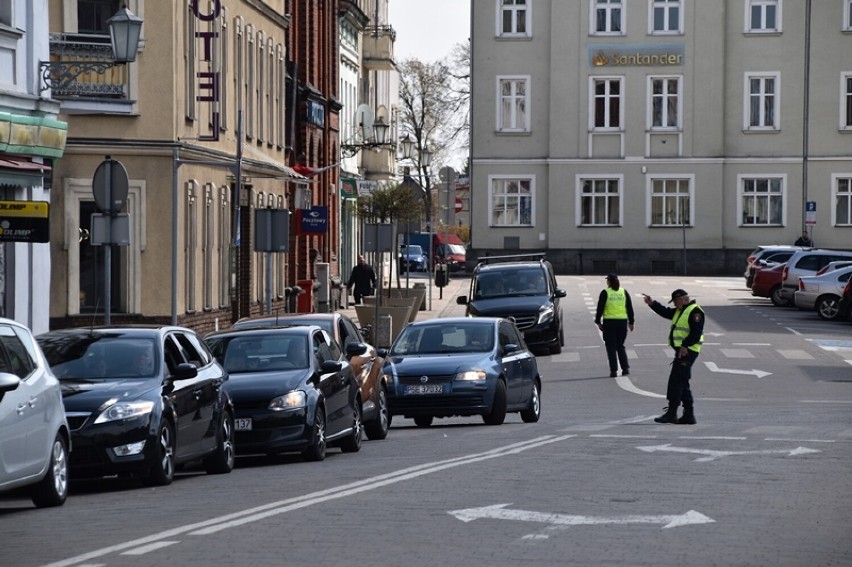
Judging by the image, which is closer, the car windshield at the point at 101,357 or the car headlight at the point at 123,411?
the car headlight at the point at 123,411

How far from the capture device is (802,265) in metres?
52.4

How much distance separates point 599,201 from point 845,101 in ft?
35.7

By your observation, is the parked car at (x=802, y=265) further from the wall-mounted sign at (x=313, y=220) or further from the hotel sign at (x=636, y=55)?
the hotel sign at (x=636, y=55)

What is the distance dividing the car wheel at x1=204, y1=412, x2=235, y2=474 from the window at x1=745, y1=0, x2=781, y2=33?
6140cm

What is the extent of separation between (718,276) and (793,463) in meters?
59.6

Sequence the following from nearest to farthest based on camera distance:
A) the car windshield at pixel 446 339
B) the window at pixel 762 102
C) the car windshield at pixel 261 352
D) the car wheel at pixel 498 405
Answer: the car windshield at pixel 261 352, the car wheel at pixel 498 405, the car windshield at pixel 446 339, the window at pixel 762 102

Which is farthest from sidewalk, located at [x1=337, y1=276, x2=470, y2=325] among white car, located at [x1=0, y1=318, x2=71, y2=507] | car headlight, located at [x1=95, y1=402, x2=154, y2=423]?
white car, located at [x1=0, y1=318, x2=71, y2=507]

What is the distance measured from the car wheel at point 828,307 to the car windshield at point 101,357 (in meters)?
34.2

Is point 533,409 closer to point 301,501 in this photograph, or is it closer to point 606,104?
point 301,501

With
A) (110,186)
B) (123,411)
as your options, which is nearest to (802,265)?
(110,186)

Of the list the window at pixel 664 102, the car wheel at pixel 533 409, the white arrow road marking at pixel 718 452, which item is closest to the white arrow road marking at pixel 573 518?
the white arrow road marking at pixel 718 452

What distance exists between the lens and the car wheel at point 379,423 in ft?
71.3

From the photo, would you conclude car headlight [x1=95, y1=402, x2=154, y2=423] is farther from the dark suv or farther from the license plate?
the dark suv

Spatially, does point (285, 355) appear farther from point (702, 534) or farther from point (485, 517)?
point (702, 534)
